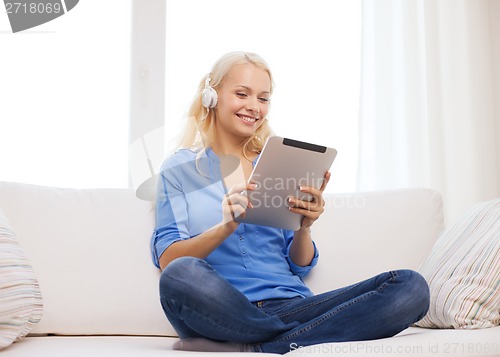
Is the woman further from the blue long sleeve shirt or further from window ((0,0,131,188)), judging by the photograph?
window ((0,0,131,188))

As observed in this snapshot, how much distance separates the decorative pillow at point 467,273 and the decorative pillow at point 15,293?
0.95m

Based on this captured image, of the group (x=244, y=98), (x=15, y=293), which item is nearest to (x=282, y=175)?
(x=244, y=98)

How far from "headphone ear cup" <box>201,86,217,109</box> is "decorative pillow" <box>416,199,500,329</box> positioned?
0.75 m

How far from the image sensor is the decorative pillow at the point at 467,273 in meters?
1.50

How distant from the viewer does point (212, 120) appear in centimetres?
199

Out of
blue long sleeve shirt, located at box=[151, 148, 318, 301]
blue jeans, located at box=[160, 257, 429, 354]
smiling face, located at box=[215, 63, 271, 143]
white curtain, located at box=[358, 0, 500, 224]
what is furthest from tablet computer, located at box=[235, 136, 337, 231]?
white curtain, located at box=[358, 0, 500, 224]

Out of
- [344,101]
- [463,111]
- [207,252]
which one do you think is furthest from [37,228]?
[463,111]

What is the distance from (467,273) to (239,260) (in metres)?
0.57

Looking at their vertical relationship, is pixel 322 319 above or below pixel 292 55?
below

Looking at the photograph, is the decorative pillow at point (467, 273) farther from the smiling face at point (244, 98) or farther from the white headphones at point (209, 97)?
the white headphones at point (209, 97)

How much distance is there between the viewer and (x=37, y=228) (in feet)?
5.76

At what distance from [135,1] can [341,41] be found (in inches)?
35.8

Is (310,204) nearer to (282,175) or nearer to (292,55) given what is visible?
(282,175)

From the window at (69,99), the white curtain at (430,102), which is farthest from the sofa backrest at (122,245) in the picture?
the white curtain at (430,102)
